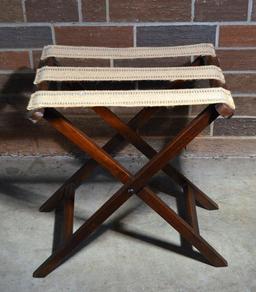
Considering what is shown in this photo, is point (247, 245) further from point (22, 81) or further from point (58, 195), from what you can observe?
point (22, 81)

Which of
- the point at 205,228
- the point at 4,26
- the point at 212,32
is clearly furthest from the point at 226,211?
the point at 4,26

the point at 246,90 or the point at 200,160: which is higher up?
the point at 246,90

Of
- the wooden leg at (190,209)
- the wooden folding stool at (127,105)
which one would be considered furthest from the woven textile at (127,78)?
the wooden leg at (190,209)

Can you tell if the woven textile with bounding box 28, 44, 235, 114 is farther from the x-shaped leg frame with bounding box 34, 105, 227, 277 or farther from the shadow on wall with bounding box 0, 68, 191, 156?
the shadow on wall with bounding box 0, 68, 191, 156

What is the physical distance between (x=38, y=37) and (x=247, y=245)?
103 cm

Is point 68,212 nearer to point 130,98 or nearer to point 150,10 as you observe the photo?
point 130,98

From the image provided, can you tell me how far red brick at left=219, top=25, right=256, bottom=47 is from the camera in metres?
1.71

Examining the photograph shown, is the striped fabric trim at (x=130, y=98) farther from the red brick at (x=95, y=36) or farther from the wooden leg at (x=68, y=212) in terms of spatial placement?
the red brick at (x=95, y=36)

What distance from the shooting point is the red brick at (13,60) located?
1.79 meters

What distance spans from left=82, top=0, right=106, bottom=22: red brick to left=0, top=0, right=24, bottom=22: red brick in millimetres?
230

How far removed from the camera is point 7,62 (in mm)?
1807

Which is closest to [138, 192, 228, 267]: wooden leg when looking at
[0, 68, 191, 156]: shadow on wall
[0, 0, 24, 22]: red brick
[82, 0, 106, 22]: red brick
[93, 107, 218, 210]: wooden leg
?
[93, 107, 218, 210]: wooden leg

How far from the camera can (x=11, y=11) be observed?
5.59 feet

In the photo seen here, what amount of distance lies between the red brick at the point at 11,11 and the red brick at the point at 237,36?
724 mm
